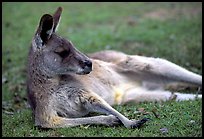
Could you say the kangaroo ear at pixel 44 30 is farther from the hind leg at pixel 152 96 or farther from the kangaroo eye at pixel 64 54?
the hind leg at pixel 152 96

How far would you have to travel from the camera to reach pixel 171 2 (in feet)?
50.3

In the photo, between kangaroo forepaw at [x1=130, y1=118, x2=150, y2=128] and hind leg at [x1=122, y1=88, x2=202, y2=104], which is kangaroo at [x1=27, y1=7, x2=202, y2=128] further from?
hind leg at [x1=122, y1=88, x2=202, y2=104]

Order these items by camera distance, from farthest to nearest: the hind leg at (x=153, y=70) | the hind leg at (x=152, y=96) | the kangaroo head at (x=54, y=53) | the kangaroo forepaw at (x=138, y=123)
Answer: the hind leg at (x=153, y=70)
the hind leg at (x=152, y=96)
the kangaroo head at (x=54, y=53)
the kangaroo forepaw at (x=138, y=123)

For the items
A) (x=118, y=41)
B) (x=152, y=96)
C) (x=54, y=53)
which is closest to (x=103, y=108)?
(x=54, y=53)

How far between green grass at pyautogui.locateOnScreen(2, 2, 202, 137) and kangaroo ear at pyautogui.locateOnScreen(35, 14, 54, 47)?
3.84ft

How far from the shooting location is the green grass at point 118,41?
5.89 m

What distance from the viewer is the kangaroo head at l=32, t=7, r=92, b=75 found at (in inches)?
239

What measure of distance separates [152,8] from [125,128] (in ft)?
31.5

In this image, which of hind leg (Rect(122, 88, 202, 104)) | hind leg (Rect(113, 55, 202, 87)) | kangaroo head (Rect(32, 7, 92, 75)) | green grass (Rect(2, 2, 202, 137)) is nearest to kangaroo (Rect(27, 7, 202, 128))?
kangaroo head (Rect(32, 7, 92, 75))

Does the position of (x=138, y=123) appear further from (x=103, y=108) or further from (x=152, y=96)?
(x=152, y=96)

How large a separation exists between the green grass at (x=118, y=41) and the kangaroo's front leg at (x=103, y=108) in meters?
0.09

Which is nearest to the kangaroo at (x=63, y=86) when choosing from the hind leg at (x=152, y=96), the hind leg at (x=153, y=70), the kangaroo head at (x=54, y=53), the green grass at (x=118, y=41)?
the kangaroo head at (x=54, y=53)

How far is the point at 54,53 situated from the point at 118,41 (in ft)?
18.6

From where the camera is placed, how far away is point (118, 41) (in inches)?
463
